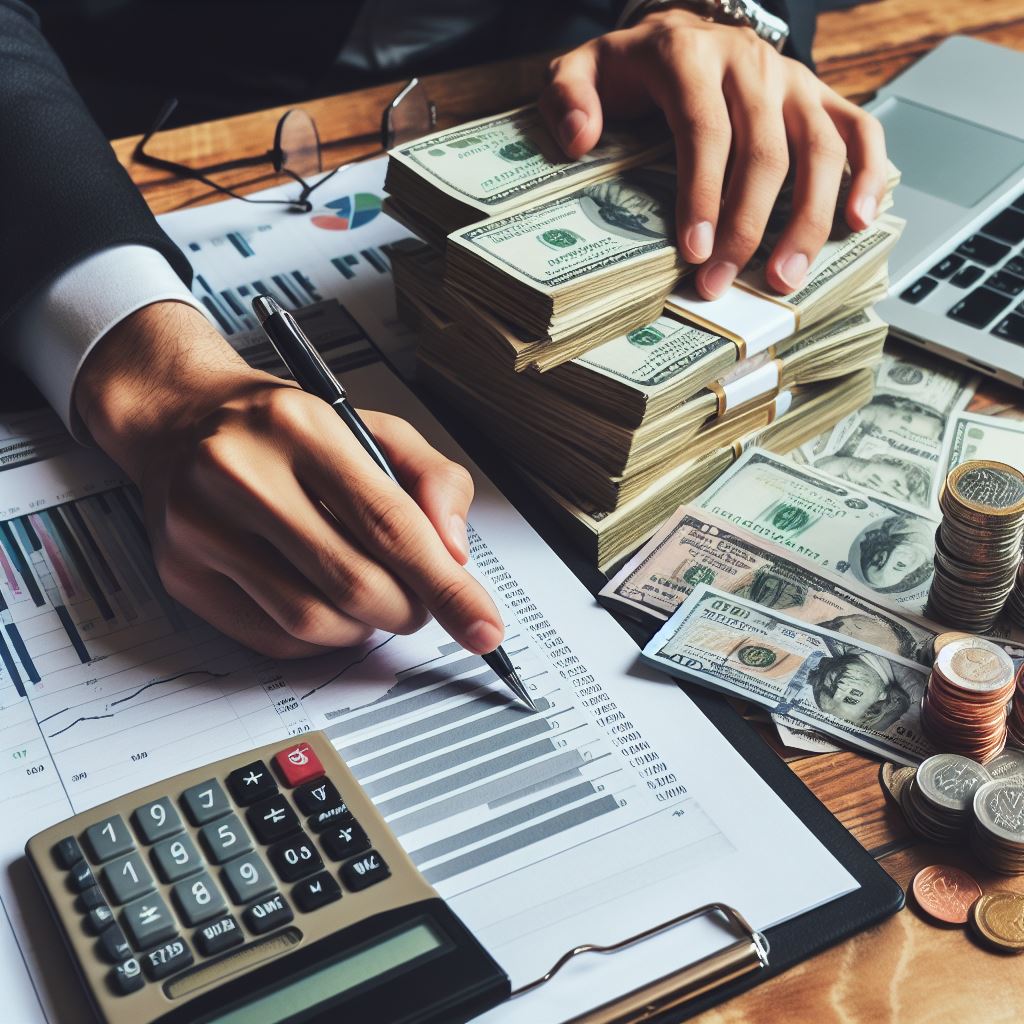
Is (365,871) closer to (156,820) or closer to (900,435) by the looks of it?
(156,820)

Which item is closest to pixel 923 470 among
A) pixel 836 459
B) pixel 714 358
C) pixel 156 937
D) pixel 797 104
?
pixel 836 459

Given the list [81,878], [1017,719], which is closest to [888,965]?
[1017,719]

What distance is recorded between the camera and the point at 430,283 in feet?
2.61

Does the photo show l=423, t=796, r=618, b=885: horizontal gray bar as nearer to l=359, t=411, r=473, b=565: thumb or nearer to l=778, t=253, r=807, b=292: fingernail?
l=359, t=411, r=473, b=565: thumb

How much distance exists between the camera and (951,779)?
22.4 inches

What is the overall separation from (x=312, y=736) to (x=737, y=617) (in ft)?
0.83

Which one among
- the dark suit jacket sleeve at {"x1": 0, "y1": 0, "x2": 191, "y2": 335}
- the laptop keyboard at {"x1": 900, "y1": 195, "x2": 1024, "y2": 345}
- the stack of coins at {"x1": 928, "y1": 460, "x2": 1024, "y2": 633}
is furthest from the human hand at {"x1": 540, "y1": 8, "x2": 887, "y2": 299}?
the dark suit jacket sleeve at {"x1": 0, "y1": 0, "x2": 191, "y2": 335}

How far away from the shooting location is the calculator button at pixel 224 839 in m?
0.52

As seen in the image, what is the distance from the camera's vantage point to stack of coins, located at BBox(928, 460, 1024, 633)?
0.60 meters

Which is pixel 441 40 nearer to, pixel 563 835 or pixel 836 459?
pixel 836 459

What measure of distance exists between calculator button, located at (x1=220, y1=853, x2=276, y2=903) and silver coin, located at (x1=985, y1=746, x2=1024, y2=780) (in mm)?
358

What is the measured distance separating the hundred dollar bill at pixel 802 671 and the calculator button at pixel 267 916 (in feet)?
0.80

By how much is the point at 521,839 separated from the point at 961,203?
69cm

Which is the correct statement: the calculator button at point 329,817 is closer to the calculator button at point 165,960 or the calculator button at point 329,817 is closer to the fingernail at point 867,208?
the calculator button at point 165,960
